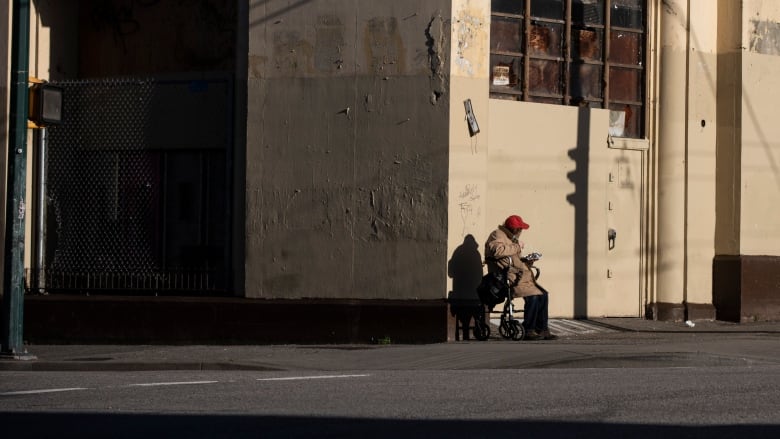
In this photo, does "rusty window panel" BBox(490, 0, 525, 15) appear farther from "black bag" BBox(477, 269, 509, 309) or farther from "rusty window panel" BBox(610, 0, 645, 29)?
"black bag" BBox(477, 269, 509, 309)

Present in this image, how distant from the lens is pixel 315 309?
1583 cm

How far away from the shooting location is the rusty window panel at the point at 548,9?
1725 centimetres

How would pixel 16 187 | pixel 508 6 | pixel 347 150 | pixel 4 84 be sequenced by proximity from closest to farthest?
1. pixel 16 187
2. pixel 347 150
3. pixel 4 84
4. pixel 508 6

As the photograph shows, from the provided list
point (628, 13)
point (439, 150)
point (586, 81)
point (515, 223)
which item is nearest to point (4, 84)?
point (439, 150)

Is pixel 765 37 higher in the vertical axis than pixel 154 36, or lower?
higher

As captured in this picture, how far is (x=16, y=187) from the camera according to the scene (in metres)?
14.1

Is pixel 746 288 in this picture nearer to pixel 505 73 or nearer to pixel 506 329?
pixel 506 329

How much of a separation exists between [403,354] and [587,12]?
628 centimetres

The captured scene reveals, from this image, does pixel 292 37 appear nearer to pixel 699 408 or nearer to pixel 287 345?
pixel 287 345

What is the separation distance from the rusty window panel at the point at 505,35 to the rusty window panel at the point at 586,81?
958mm

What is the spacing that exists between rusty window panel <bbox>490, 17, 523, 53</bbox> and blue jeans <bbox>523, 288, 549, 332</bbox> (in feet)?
11.2

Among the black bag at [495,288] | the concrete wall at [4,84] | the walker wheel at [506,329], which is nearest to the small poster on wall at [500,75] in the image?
the black bag at [495,288]

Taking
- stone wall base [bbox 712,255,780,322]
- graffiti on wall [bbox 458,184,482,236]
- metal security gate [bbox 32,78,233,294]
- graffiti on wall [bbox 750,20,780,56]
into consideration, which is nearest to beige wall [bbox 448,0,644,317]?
graffiti on wall [bbox 458,184,482,236]

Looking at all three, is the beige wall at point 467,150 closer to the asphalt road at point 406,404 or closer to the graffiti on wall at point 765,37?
the asphalt road at point 406,404
